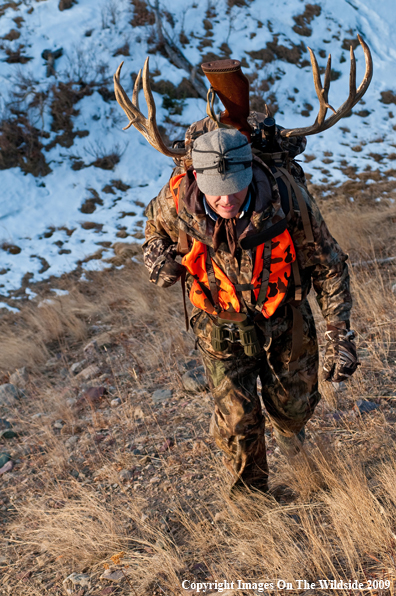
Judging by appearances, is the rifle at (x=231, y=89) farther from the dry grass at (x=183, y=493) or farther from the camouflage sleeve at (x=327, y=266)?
the dry grass at (x=183, y=493)

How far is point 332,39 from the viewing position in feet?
58.6

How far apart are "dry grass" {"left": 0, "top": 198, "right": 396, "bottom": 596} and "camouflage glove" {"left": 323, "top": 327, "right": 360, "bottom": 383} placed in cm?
49

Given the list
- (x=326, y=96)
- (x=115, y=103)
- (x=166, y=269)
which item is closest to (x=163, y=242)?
(x=166, y=269)

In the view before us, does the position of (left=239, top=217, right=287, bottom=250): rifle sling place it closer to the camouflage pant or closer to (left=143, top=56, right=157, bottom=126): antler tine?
the camouflage pant

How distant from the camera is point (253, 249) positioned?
2330 millimetres

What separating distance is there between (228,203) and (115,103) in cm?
1347

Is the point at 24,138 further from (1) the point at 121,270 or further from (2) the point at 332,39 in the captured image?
(2) the point at 332,39

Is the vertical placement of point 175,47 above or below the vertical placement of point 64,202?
above

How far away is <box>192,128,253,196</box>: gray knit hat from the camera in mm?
2062

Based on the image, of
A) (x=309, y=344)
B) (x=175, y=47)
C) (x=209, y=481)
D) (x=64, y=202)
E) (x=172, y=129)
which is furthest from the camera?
(x=175, y=47)

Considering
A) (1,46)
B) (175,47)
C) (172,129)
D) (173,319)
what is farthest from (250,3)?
(173,319)

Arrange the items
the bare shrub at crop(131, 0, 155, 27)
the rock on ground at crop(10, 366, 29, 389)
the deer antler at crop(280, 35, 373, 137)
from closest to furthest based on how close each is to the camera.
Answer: the deer antler at crop(280, 35, 373, 137)
the rock on ground at crop(10, 366, 29, 389)
the bare shrub at crop(131, 0, 155, 27)

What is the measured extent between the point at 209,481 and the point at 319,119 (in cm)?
229

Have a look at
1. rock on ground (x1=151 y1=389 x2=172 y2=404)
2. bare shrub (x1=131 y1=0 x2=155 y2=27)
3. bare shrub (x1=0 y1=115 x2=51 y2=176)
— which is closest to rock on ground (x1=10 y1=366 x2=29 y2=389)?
rock on ground (x1=151 y1=389 x2=172 y2=404)
